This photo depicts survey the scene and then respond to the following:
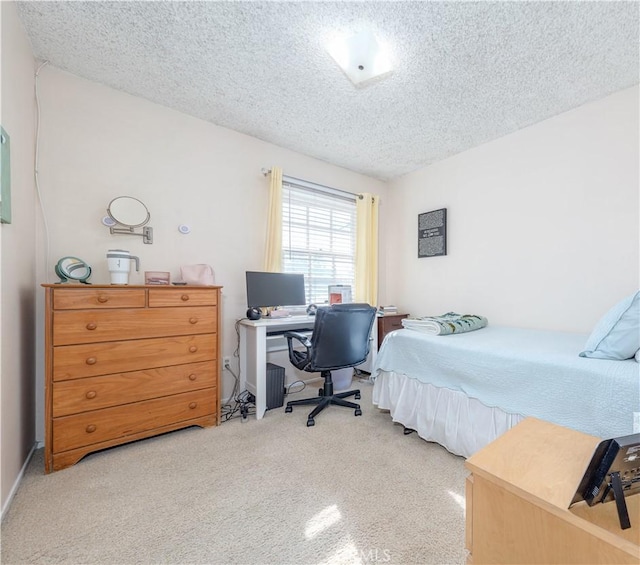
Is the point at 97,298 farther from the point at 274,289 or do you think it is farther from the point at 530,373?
the point at 530,373

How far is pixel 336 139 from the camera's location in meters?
3.02

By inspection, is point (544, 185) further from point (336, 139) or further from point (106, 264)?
point (106, 264)

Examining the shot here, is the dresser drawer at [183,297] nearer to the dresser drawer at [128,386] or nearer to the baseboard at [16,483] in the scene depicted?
the dresser drawer at [128,386]

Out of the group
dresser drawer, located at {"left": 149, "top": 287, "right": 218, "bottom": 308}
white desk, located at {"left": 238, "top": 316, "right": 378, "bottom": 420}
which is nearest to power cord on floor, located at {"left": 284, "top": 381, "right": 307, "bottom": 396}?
white desk, located at {"left": 238, "top": 316, "right": 378, "bottom": 420}

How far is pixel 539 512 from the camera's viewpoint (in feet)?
2.32

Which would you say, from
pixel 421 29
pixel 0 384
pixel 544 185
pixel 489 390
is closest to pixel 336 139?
pixel 421 29

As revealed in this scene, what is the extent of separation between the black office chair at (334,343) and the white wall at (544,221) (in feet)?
4.74

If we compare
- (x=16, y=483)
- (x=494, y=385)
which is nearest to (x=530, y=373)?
(x=494, y=385)

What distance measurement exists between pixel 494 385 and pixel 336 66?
90.9 inches

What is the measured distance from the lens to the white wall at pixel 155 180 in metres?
2.13

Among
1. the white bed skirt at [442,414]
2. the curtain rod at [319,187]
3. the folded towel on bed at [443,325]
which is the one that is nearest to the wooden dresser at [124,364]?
the white bed skirt at [442,414]

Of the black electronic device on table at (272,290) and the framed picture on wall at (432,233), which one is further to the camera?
the framed picture on wall at (432,233)

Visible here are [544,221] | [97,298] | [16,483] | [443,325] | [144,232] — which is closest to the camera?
[16,483]

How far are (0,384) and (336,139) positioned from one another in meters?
3.05
